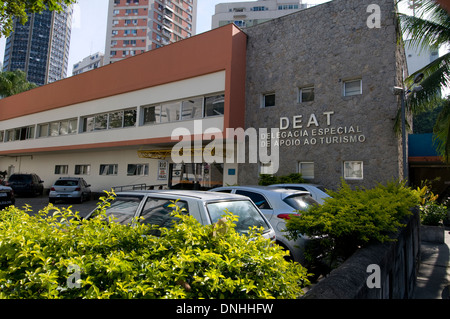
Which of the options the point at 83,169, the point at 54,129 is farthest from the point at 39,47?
the point at 83,169

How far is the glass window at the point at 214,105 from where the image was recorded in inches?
552

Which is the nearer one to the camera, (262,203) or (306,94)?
(262,203)

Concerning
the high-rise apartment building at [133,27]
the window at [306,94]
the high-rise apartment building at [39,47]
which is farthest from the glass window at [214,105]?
the high-rise apartment building at [39,47]

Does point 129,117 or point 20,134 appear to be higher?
point 129,117

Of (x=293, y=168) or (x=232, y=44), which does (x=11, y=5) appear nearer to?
(x=232, y=44)

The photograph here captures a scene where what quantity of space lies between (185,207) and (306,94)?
37.0 feet

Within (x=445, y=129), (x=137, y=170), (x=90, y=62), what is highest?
(x=90, y=62)

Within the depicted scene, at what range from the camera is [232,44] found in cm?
1392

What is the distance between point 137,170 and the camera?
742 inches

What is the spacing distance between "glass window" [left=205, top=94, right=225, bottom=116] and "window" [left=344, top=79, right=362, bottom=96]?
18.6ft

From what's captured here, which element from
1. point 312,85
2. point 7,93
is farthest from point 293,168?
point 7,93

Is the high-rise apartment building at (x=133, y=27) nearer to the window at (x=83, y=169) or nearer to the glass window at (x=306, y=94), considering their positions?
the window at (x=83, y=169)

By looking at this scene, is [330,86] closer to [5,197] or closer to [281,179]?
[281,179]
